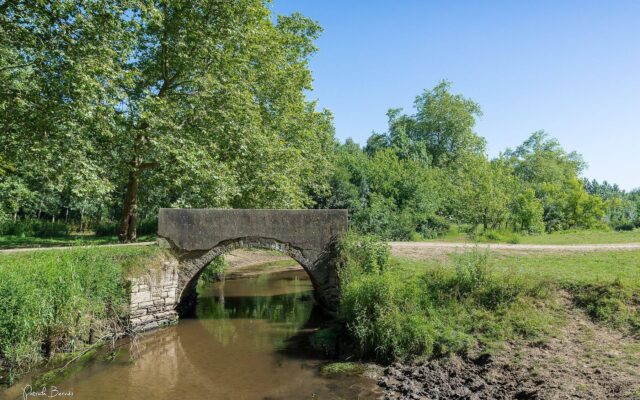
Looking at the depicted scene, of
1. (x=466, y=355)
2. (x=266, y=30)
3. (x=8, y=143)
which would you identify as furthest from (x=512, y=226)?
(x=8, y=143)

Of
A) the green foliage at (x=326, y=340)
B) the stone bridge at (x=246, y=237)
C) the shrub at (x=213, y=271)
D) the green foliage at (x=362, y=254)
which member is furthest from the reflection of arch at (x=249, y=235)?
the shrub at (x=213, y=271)

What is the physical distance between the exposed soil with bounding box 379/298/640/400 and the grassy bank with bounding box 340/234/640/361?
0.39 metres

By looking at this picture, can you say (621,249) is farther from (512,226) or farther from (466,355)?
(512,226)

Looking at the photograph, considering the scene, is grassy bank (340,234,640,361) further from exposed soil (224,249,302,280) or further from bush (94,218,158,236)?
bush (94,218,158,236)

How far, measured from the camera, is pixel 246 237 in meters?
14.3

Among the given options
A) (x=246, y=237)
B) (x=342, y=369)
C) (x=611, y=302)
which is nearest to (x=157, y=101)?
(x=246, y=237)

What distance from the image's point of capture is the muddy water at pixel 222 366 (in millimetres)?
9180

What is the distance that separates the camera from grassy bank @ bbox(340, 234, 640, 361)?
33.6ft

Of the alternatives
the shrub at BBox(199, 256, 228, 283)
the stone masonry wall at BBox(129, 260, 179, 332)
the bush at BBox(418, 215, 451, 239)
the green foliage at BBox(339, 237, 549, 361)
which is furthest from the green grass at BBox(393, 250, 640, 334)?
the bush at BBox(418, 215, 451, 239)

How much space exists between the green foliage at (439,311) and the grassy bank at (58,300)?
6.33m

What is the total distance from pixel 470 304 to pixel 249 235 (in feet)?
22.8

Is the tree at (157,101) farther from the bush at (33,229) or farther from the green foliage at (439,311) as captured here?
the bush at (33,229)

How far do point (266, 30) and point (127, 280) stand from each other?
13.3 meters

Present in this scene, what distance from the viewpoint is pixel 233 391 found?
9.34 meters
